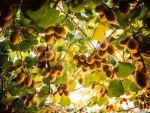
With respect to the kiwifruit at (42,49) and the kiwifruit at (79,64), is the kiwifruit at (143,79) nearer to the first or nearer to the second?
the kiwifruit at (79,64)

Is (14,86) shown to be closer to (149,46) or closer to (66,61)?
(66,61)

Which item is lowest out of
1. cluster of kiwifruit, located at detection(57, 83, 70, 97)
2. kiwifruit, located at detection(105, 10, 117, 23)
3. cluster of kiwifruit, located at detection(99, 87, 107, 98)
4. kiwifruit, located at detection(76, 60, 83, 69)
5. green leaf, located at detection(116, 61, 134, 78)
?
cluster of kiwifruit, located at detection(99, 87, 107, 98)

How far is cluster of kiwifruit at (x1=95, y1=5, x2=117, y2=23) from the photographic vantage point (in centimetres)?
56

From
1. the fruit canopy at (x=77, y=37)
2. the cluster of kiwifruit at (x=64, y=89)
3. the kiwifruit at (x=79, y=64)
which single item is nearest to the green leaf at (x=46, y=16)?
the fruit canopy at (x=77, y=37)

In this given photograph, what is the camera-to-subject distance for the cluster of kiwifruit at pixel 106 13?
56cm

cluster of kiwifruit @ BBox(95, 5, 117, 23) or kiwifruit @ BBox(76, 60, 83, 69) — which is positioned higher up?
cluster of kiwifruit @ BBox(95, 5, 117, 23)

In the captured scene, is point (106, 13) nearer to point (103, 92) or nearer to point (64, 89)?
point (64, 89)

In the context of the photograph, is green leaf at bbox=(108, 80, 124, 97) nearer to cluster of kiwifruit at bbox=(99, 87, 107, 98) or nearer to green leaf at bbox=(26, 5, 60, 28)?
cluster of kiwifruit at bbox=(99, 87, 107, 98)

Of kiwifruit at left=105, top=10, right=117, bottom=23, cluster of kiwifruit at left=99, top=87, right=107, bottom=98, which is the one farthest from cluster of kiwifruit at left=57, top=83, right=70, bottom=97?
kiwifruit at left=105, top=10, right=117, bottom=23

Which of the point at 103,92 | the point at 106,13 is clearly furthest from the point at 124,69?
the point at 103,92

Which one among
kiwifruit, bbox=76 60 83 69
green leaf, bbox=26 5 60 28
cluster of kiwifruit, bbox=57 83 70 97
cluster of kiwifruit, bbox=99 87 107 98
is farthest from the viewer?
cluster of kiwifruit, bbox=99 87 107 98

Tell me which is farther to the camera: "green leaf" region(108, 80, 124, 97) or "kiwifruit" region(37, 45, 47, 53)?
"green leaf" region(108, 80, 124, 97)

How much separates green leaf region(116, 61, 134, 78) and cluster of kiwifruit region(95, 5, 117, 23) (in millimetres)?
392

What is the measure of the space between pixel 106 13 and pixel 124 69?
0.47m
